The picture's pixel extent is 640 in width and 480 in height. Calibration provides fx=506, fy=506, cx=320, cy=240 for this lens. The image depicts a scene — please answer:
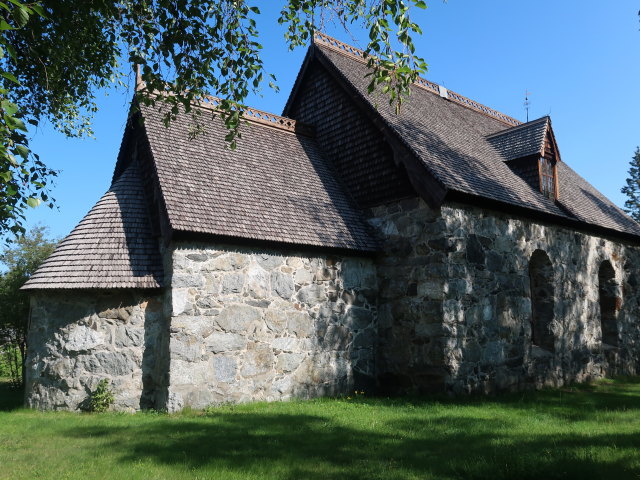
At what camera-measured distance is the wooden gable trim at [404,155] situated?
10460 mm

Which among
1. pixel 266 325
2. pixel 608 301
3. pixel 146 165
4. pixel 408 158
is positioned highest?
pixel 408 158

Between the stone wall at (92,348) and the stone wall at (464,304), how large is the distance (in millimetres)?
5004

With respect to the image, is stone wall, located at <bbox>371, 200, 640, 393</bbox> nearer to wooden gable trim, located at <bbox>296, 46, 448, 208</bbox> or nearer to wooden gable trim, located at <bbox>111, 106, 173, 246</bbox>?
wooden gable trim, located at <bbox>296, 46, 448, 208</bbox>

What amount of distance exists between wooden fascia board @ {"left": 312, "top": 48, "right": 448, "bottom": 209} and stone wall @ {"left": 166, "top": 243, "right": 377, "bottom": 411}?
2089mm

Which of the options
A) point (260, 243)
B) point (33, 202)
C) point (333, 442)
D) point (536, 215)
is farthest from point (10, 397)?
point (536, 215)

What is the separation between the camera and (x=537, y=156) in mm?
13695

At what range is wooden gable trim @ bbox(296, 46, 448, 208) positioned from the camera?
10.5 m

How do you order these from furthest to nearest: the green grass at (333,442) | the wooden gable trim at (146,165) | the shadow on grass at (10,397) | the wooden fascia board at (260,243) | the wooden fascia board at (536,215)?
the wooden fascia board at (536,215)
the shadow on grass at (10,397)
the wooden gable trim at (146,165)
the wooden fascia board at (260,243)
the green grass at (333,442)

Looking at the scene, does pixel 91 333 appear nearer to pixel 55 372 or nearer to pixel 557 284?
pixel 55 372

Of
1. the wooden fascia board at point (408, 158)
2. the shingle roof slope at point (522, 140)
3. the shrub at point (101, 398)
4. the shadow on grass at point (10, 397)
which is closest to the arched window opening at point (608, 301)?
the shingle roof slope at point (522, 140)

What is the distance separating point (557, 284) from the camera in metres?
12.9

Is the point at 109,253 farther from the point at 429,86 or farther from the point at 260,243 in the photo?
the point at 429,86

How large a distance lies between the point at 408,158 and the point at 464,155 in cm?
244

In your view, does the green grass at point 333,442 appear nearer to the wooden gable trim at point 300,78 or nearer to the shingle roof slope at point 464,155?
the shingle roof slope at point 464,155
